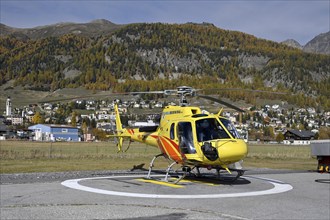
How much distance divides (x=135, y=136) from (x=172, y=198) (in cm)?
816

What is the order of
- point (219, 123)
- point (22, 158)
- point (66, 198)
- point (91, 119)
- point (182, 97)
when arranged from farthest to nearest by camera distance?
point (91, 119) < point (22, 158) < point (182, 97) < point (219, 123) < point (66, 198)

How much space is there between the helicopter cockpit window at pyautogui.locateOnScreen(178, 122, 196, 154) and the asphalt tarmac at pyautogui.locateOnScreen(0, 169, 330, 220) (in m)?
1.35

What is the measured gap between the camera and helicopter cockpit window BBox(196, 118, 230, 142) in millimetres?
15281

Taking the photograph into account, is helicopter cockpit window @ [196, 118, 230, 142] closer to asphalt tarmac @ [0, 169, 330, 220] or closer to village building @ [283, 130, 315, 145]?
asphalt tarmac @ [0, 169, 330, 220]

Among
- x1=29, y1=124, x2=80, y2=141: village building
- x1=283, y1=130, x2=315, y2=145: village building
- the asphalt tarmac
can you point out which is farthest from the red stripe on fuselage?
x1=283, y1=130, x2=315, y2=145: village building

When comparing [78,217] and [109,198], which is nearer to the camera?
[78,217]

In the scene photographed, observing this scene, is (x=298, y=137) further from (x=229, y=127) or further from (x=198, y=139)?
(x=198, y=139)

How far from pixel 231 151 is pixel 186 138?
2.06 m

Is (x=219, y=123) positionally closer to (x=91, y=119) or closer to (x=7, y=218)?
(x=7, y=218)

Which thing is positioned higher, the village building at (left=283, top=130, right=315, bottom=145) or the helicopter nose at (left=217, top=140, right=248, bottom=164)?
the helicopter nose at (left=217, top=140, right=248, bottom=164)

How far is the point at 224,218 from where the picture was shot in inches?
381

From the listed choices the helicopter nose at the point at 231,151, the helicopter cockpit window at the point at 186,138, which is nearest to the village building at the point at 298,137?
the helicopter cockpit window at the point at 186,138

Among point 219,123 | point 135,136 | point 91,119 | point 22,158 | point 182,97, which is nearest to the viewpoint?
point 219,123

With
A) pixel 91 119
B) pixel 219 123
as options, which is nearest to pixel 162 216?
pixel 219 123
